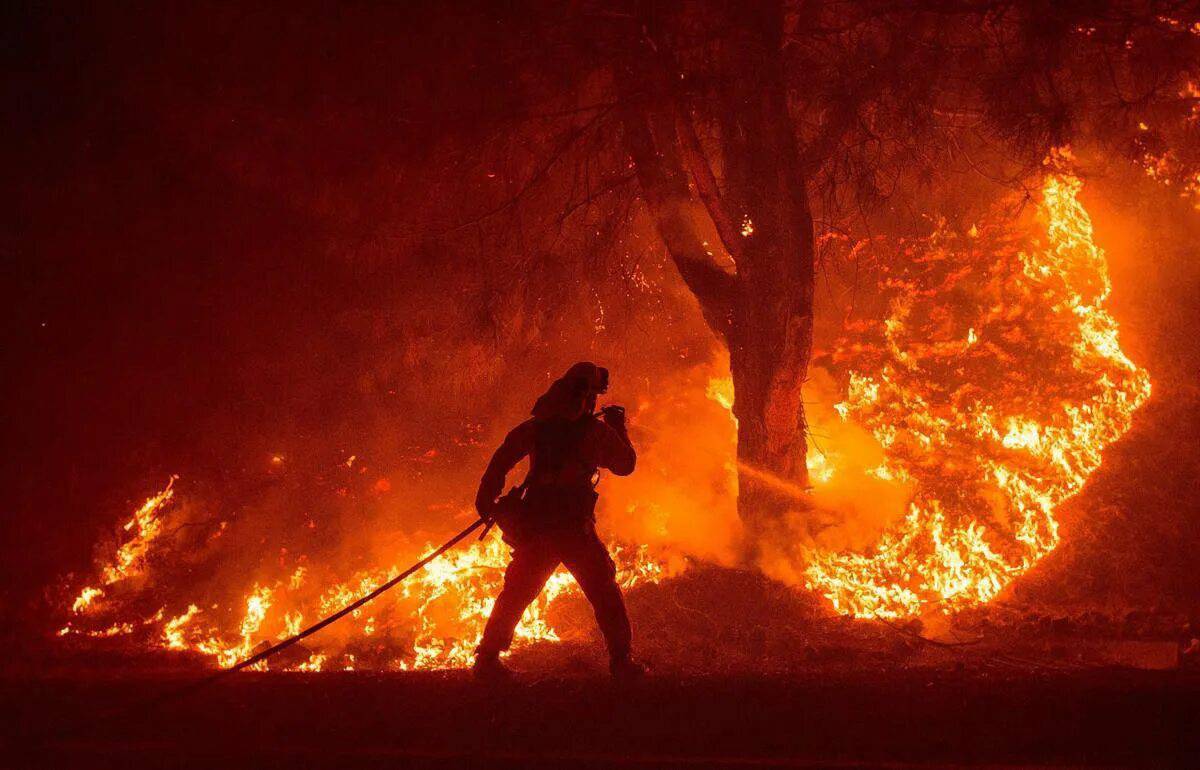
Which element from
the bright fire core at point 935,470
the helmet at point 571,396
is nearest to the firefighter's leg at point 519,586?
the helmet at point 571,396

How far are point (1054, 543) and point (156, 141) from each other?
9330 millimetres

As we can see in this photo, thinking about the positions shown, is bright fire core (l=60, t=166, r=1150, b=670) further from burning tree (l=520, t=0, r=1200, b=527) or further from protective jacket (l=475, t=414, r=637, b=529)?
protective jacket (l=475, t=414, r=637, b=529)

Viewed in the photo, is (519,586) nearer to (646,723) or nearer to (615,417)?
(615,417)

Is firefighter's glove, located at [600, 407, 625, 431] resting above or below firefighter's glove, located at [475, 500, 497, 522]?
above

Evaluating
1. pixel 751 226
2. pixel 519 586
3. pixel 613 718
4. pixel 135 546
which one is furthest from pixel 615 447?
pixel 135 546

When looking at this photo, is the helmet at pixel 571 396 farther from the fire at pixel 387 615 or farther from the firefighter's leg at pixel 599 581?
the fire at pixel 387 615

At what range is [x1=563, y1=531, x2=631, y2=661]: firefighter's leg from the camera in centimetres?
464

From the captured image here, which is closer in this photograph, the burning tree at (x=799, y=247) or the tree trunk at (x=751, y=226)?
the burning tree at (x=799, y=247)

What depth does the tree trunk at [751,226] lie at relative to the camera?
6.41 meters

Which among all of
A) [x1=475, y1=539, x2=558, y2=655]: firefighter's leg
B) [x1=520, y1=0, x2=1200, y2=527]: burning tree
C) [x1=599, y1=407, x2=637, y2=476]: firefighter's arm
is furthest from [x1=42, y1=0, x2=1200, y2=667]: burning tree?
[x1=599, y1=407, x2=637, y2=476]: firefighter's arm

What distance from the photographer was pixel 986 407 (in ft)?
26.9

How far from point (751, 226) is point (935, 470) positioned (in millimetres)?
3079

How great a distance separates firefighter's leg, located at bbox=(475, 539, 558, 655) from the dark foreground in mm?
382

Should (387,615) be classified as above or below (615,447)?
below
